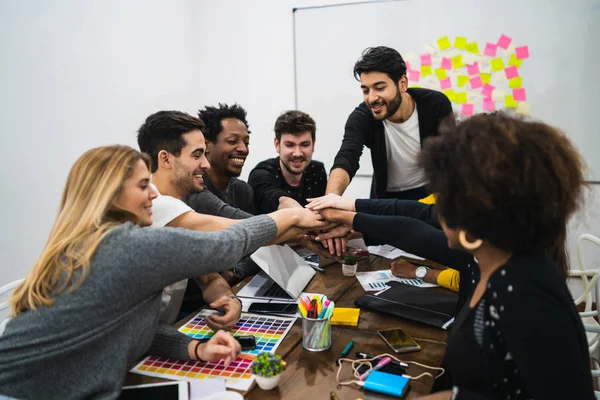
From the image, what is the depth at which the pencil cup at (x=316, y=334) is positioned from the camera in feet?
4.12

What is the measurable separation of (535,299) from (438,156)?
1.11 feet

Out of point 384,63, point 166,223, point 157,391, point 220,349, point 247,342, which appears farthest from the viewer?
point 384,63

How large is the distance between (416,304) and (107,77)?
2.71 meters

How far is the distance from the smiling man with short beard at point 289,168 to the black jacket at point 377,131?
0.29 metres

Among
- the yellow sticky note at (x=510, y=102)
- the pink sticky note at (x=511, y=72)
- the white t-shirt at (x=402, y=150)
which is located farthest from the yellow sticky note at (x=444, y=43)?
the white t-shirt at (x=402, y=150)

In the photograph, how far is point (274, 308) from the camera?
1.58 metres

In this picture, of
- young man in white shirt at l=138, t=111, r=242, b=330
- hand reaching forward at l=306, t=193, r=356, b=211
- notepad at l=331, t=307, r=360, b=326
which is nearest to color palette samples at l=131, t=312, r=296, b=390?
notepad at l=331, t=307, r=360, b=326

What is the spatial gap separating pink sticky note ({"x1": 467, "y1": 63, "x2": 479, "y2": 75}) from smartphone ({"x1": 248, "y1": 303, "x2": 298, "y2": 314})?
255cm

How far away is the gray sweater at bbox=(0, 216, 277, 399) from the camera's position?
1.00 metres

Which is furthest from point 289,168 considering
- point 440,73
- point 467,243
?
point 467,243

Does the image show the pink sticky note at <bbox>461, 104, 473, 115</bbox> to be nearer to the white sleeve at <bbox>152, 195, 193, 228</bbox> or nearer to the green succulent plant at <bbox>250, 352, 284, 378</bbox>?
the white sleeve at <bbox>152, 195, 193, 228</bbox>

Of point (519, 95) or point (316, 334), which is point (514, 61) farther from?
point (316, 334)

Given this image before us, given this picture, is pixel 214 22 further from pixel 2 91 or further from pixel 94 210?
pixel 94 210

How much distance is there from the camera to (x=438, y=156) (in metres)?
0.98
